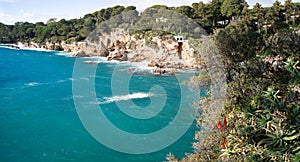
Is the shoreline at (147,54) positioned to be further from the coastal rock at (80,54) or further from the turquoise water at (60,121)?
the turquoise water at (60,121)

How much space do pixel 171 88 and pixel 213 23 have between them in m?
23.2

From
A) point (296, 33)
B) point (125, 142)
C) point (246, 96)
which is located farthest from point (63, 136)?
point (296, 33)

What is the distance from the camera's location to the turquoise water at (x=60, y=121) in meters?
14.5

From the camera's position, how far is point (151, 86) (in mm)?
29281

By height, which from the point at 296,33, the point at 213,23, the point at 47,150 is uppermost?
the point at 213,23

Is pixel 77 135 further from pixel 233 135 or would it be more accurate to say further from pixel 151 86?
pixel 151 86

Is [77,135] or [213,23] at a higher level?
[213,23]

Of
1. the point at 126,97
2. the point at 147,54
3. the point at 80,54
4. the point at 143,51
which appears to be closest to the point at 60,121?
the point at 126,97

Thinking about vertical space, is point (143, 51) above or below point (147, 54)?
above

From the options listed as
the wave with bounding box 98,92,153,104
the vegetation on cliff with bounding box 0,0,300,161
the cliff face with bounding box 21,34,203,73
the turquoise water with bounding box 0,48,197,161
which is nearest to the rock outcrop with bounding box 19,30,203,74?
the cliff face with bounding box 21,34,203,73

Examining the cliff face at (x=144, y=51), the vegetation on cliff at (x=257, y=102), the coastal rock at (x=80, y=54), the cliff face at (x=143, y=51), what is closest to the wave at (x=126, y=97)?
the cliff face at (x=144, y=51)

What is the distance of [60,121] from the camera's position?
62.5 ft

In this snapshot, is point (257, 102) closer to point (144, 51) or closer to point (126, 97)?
point (126, 97)

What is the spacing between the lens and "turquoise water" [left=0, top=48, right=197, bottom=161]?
14.5 metres
